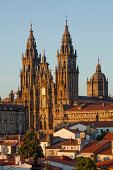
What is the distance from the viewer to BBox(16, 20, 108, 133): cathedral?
171 metres

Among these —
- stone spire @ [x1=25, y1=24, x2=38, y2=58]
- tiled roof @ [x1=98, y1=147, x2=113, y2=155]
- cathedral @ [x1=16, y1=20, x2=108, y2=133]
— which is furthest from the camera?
stone spire @ [x1=25, y1=24, x2=38, y2=58]

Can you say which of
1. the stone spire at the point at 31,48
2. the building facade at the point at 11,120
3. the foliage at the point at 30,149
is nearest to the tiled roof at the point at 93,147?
the foliage at the point at 30,149

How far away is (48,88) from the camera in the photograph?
175250mm

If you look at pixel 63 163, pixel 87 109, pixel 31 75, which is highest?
pixel 31 75

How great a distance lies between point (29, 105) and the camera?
175875 mm

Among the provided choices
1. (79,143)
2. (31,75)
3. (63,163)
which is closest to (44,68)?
(31,75)

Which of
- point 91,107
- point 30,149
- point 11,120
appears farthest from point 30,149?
point 91,107

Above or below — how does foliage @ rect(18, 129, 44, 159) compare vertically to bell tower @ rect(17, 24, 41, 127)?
below

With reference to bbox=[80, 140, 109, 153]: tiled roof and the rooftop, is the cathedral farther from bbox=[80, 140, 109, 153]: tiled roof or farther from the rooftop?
bbox=[80, 140, 109, 153]: tiled roof

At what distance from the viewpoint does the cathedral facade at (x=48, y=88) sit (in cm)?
17112

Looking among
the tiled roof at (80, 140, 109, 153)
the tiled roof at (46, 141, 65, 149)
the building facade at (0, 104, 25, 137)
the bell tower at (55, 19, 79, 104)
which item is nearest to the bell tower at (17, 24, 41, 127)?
the bell tower at (55, 19, 79, 104)

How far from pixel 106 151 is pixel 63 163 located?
18026 mm

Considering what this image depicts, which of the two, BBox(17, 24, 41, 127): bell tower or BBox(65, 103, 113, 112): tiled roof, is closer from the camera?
BBox(65, 103, 113, 112): tiled roof

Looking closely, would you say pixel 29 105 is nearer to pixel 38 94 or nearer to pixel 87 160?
pixel 38 94
